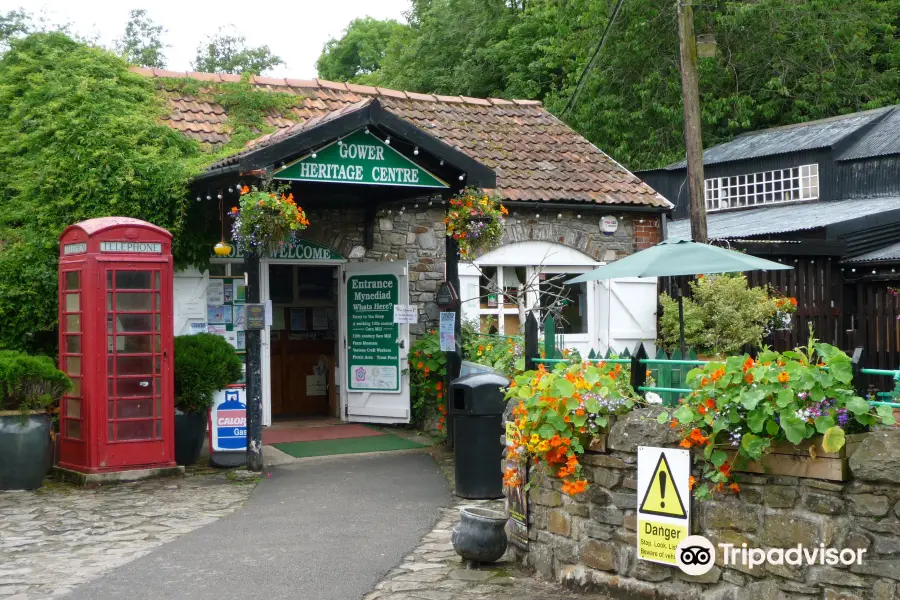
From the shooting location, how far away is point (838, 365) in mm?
5168

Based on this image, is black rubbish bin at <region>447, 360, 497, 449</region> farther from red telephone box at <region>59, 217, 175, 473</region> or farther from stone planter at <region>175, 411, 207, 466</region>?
red telephone box at <region>59, 217, 175, 473</region>

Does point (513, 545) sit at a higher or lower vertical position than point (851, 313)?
lower

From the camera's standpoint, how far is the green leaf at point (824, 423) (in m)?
5.05

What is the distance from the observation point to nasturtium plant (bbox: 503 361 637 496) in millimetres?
6371

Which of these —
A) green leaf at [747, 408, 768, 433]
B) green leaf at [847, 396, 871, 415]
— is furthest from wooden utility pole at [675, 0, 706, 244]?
green leaf at [847, 396, 871, 415]

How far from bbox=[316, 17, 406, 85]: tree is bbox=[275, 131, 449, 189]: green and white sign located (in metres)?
34.8

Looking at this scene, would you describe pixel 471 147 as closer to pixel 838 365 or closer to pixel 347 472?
pixel 347 472

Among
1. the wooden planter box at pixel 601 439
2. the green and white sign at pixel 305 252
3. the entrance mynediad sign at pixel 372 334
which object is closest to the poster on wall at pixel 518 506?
the wooden planter box at pixel 601 439

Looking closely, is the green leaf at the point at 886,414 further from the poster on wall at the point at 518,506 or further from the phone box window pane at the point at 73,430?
the phone box window pane at the point at 73,430

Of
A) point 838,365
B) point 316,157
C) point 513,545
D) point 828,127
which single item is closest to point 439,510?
point 513,545

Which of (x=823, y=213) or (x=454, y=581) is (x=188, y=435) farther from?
(x=823, y=213)

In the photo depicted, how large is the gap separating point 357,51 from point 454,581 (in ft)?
139

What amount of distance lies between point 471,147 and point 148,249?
6.38m

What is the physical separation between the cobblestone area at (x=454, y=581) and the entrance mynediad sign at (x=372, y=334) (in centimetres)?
551
